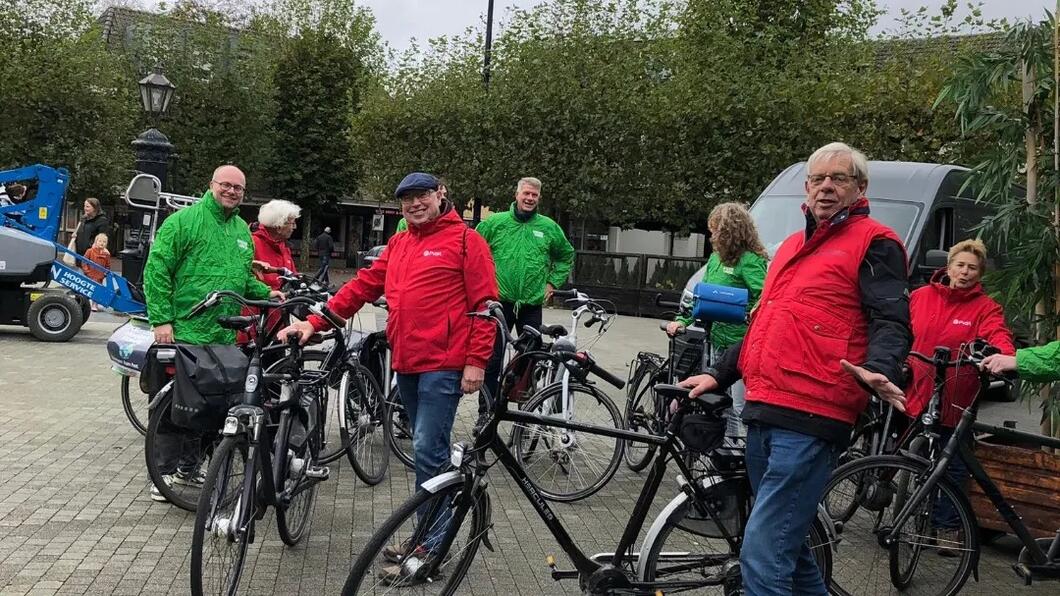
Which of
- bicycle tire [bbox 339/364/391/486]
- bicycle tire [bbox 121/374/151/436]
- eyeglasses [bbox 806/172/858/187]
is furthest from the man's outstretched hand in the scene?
bicycle tire [bbox 121/374/151/436]

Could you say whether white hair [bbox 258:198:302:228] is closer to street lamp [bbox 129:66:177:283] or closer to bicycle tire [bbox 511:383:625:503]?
bicycle tire [bbox 511:383:625:503]

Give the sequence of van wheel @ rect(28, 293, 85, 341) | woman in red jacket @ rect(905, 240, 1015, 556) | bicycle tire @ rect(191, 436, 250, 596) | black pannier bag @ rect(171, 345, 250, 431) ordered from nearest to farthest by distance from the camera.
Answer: bicycle tire @ rect(191, 436, 250, 596) < black pannier bag @ rect(171, 345, 250, 431) < woman in red jacket @ rect(905, 240, 1015, 556) < van wheel @ rect(28, 293, 85, 341)

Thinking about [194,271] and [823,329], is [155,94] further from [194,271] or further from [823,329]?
[823,329]

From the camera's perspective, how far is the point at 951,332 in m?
5.55

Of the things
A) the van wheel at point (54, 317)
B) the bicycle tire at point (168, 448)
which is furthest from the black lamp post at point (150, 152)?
the bicycle tire at point (168, 448)

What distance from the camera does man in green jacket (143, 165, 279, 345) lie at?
5.62 meters

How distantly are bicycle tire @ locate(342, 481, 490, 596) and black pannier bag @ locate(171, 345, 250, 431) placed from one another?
56.2 inches

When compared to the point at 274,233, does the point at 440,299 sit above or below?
below

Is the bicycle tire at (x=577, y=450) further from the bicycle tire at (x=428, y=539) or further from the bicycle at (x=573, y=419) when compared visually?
the bicycle tire at (x=428, y=539)

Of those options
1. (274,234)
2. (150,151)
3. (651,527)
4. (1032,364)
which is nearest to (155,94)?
(150,151)

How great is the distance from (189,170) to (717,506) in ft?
109

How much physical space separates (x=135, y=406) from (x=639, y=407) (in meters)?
3.63

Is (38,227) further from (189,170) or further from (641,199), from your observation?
(189,170)

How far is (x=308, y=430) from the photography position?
16.5 feet
